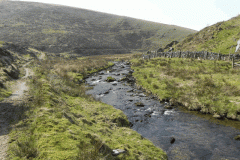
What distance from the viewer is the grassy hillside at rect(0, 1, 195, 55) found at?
9519cm

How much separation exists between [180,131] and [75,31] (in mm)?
127619

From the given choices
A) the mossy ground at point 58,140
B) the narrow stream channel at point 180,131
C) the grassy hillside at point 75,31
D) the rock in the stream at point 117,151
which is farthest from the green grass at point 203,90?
the grassy hillside at point 75,31

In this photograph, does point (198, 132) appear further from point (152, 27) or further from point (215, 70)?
point (152, 27)

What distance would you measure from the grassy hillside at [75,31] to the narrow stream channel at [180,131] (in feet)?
286

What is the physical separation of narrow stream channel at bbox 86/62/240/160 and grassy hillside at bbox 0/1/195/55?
3435 inches

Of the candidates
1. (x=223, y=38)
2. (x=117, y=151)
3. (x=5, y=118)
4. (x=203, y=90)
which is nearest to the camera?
(x=117, y=151)

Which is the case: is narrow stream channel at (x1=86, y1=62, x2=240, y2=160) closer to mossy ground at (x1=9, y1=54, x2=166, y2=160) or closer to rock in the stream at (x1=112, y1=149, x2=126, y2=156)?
mossy ground at (x1=9, y1=54, x2=166, y2=160)

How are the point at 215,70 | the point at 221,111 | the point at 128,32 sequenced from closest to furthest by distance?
1. the point at 221,111
2. the point at 215,70
3. the point at 128,32

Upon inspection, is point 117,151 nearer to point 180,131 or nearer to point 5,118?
point 5,118

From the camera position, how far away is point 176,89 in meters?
19.7

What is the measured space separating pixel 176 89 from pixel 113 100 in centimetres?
922

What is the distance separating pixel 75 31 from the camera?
122 meters

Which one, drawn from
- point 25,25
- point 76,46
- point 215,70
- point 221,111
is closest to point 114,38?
point 76,46

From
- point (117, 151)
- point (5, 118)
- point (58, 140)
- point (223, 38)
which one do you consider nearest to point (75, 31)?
point (223, 38)
